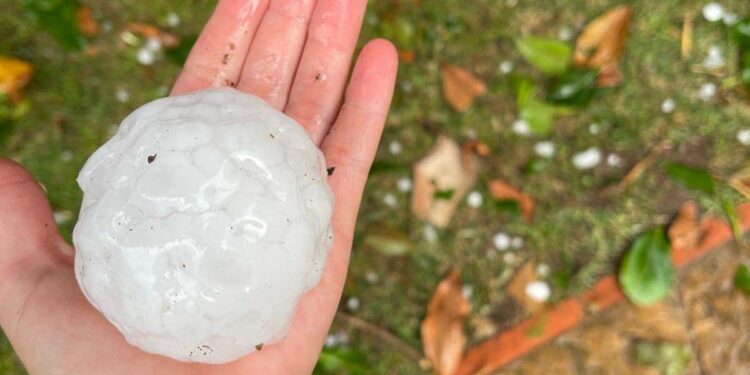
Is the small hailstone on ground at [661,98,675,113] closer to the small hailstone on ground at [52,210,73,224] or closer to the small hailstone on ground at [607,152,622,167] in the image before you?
the small hailstone on ground at [607,152,622,167]

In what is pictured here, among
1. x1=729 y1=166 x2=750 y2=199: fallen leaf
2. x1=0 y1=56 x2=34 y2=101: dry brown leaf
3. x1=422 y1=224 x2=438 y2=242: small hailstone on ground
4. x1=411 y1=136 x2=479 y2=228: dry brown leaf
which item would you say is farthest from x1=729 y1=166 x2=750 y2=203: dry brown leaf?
x1=0 y1=56 x2=34 y2=101: dry brown leaf

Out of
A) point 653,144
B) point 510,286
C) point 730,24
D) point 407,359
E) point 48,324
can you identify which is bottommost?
point 407,359

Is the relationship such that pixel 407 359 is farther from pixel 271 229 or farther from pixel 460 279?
pixel 271 229

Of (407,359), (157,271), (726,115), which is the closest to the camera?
(157,271)

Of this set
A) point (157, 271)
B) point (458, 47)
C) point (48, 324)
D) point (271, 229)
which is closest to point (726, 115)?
point (458, 47)

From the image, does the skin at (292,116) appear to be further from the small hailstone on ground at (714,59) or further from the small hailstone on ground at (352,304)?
the small hailstone on ground at (714,59)

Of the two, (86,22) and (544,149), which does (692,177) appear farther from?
(86,22)

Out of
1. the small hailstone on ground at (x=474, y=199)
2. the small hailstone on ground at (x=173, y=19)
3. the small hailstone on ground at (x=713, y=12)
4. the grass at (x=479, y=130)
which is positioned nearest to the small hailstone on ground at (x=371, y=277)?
the grass at (x=479, y=130)
